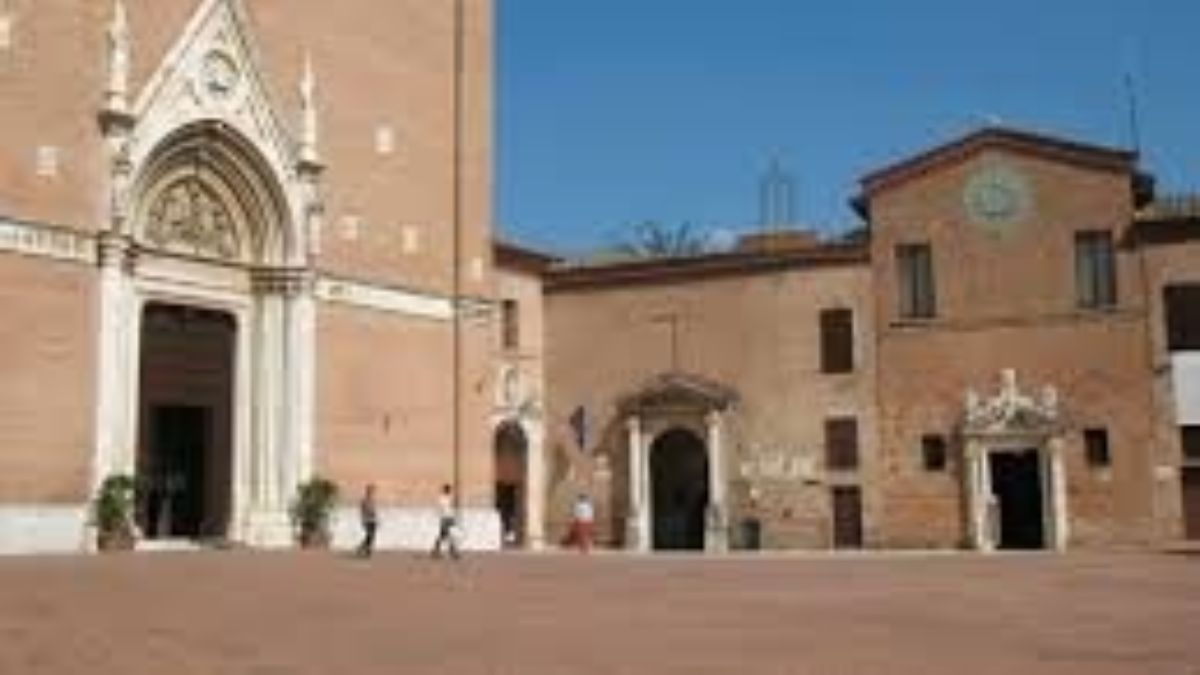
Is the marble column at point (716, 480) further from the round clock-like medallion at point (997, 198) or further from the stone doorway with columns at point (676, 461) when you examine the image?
the round clock-like medallion at point (997, 198)

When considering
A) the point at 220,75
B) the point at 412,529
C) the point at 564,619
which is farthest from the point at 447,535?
the point at 564,619

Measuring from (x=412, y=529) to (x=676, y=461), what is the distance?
46.5 feet

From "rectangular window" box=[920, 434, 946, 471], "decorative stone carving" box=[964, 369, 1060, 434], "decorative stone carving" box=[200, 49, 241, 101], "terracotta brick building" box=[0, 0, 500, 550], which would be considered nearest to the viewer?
"terracotta brick building" box=[0, 0, 500, 550]

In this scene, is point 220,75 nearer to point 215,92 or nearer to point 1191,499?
point 215,92

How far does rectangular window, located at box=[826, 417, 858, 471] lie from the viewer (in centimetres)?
4419

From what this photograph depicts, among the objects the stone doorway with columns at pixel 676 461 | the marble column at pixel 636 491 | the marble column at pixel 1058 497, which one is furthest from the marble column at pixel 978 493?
the marble column at pixel 636 491

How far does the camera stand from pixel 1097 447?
4150 cm

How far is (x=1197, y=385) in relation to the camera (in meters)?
40.4

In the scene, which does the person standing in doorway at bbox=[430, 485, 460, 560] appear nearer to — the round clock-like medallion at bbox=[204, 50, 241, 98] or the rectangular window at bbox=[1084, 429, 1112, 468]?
the round clock-like medallion at bbox=[204, 50, 241, 98]

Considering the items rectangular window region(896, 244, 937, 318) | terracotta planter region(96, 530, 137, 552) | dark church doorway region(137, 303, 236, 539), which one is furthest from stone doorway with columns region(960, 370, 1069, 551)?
terracotta planter region(96, 530, 137, 552)

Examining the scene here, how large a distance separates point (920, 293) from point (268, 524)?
1963cm

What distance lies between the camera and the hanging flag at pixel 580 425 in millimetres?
47781

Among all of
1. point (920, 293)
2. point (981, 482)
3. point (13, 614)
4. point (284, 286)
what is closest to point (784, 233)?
point (920, 293)

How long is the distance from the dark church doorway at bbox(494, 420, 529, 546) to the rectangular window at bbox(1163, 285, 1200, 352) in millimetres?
17219
